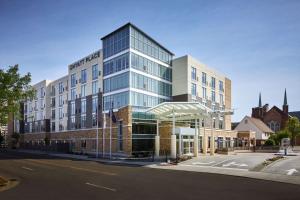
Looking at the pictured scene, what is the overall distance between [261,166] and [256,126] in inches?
2434

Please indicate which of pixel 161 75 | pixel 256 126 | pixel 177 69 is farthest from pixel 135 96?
pixel 256 126

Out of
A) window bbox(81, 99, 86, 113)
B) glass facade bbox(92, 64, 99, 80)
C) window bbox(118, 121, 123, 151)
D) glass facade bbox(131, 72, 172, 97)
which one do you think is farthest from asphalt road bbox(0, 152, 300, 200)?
window bbox(81, 99, 86, 113)

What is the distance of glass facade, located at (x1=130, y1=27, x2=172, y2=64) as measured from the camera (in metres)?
51.7

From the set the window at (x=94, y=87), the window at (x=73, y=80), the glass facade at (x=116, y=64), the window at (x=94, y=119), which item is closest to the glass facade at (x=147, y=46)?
the glass facade at (x=116, y=64)

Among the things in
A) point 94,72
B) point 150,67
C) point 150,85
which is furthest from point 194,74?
point 94,72

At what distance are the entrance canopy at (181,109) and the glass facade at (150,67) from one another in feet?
29.3

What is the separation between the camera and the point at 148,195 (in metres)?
15.7

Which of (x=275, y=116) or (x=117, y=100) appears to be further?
(x=275, y=116)

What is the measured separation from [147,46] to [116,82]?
843 centimetres

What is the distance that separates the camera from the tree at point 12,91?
2192 cm

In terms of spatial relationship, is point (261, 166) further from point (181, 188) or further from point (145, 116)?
point (145, 116)

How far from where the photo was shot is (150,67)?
5500 centimetres

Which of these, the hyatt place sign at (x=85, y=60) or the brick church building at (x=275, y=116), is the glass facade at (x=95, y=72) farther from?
the brick church building at (x=275, y=116)

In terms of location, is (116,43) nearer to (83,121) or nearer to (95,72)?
(95,72)
